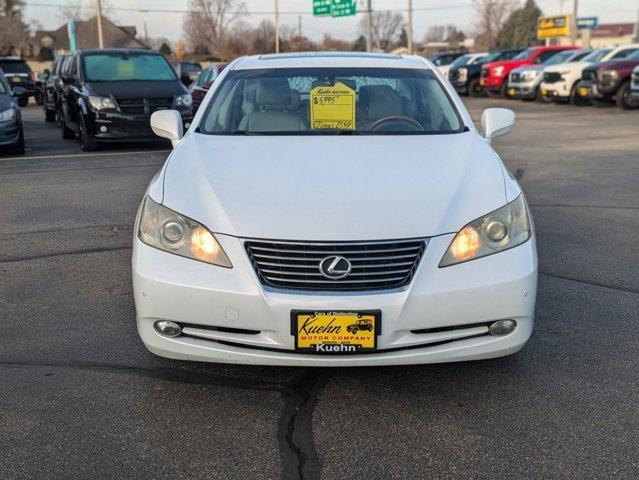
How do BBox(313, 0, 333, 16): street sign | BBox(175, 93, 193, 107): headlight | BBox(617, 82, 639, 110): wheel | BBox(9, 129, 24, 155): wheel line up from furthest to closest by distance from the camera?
BBox(313, 0, 333, 16): street sign
BBox(617, 82, 639, 110): wheel
BBox(175, 93, 193, 107): headlight
BBox(9, 129, 24, 155): wheel

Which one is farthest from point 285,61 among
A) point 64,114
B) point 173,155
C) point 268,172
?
point 64,114

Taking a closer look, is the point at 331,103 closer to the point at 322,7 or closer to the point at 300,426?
the point at 300,426

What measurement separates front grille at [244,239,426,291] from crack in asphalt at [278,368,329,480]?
24.1 inches

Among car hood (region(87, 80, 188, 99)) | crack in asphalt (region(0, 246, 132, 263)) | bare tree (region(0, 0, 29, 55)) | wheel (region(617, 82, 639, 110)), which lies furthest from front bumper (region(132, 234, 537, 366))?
bare tree (region(0, 0, 29, 55))

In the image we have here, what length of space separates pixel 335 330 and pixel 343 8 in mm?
43087

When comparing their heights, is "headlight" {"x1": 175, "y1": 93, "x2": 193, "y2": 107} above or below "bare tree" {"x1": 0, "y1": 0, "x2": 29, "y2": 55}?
below

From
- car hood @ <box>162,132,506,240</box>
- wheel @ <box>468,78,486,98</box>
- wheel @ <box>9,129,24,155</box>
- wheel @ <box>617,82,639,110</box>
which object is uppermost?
car hood @ <box>162,132,506,240</box>

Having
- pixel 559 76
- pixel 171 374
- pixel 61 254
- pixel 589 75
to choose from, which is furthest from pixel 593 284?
pixel 559 76

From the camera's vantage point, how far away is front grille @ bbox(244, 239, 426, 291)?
10.5 ft

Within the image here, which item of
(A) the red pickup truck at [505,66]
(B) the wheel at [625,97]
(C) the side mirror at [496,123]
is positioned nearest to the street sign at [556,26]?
(A) the red pickup truck at [505,66]

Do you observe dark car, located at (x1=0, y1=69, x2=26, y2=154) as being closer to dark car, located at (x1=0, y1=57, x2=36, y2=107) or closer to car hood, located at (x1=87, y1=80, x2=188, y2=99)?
car hood, located at (x1=87, y1=80, x2=188, y2=99)

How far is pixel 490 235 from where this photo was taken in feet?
11.2

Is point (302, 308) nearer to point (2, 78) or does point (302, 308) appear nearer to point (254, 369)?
point (254, 369)

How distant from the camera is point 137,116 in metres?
12.7
